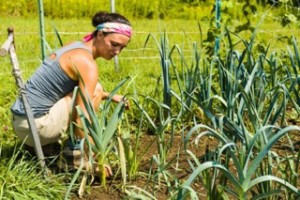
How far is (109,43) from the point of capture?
3.45 meters

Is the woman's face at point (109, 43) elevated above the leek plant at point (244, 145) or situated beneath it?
elevated above

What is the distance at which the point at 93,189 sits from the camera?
3334mm

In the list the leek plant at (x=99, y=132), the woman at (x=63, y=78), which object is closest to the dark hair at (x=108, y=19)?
the woman at (x=63, y=78)

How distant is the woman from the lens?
3430 millimetres

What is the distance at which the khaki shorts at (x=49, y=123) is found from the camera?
3506mm

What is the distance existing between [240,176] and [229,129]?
66 cm

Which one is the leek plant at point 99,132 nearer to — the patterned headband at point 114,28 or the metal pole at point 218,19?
the patterned headband at point 114,28

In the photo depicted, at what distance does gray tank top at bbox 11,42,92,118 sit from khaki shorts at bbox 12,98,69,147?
0.13 ft

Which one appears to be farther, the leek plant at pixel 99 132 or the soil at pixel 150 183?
the soil at pixel 150 183

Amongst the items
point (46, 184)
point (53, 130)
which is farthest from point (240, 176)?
point (53, 130)

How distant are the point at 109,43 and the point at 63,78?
1.04 feet

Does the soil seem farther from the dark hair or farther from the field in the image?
the dark hair

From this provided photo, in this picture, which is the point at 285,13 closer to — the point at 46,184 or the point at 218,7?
the point at 218,7

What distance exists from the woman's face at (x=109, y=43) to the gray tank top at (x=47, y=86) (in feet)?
0.23
